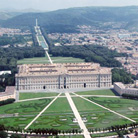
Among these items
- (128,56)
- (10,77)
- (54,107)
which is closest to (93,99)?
(54,107)

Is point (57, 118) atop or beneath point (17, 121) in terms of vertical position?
atop

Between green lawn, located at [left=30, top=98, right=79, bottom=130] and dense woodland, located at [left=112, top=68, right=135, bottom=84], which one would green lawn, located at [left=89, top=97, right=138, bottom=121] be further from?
dense woodland, located at [left=112, top=68, right=135, bottom=84]

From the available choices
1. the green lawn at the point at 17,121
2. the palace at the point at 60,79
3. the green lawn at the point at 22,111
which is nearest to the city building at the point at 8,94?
the green lawn at the point at 22,111

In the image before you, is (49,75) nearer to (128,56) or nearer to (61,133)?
(61,133)

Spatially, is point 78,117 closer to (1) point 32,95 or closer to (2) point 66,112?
(2) point 66,112

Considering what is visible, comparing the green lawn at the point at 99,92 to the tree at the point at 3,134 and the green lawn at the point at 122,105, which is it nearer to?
the green lawn at the point at 122,105

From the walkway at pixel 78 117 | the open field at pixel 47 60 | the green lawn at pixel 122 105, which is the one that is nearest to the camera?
the walkway at pixel 78 117

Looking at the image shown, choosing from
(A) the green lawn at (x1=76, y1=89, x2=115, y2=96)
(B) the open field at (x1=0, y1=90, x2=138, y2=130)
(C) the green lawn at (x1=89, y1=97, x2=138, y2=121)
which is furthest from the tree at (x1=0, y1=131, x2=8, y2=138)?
(A) the green lawn at (x1=76, y1=89, x2=115, y2=96)

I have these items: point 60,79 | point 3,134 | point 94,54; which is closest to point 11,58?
point 94,54
